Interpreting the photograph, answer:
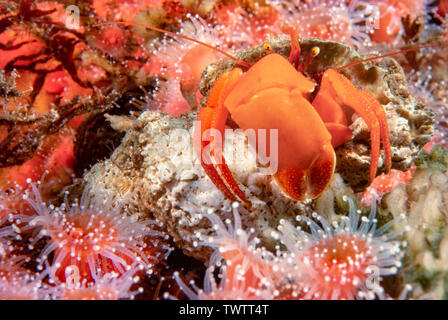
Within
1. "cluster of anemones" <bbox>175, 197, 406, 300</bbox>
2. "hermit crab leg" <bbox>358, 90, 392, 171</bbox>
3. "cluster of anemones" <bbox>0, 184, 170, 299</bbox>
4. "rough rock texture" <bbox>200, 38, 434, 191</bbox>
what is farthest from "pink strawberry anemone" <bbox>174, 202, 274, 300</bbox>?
"hermit crab leg" <bbox>358, 90, 392, 171</bbox>

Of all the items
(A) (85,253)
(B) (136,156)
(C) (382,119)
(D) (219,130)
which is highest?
(C) (382,119)

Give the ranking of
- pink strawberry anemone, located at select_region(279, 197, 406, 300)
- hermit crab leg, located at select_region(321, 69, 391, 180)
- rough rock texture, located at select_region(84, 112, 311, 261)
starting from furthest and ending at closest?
rough rock texture, located at select_region(84, 112, 311, 261) → hermit crab leg, located at select_region(321, 69, 391, 180) → pink strawberry anemone, located at select_region(279, 197, 406, 300)

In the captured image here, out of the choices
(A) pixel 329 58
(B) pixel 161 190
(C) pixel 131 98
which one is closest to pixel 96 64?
(C) pixel 131 98

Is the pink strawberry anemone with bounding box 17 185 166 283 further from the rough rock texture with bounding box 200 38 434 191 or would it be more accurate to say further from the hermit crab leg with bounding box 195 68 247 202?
the rough rock texture with bounding box 200 38 434 191

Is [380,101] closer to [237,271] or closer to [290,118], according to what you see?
[290,118]

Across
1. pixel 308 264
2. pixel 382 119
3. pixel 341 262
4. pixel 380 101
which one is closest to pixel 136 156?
pixel 308 264

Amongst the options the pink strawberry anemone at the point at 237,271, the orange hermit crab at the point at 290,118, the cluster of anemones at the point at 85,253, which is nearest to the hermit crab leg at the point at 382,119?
the orange hermit crab at the point at 290,118

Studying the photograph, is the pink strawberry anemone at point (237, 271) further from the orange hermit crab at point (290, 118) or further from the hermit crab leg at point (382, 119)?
the hermit crab leg at point (382, 119)
